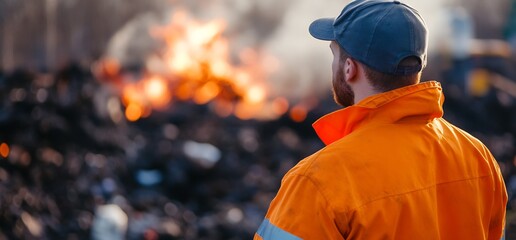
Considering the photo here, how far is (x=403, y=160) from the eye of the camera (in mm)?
2137

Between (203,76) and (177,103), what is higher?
(203,76)

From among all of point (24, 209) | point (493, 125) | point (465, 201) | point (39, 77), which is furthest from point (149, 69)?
point (465, 201)

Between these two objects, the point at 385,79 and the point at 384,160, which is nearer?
the point at 384,160

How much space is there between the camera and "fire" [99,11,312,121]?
13.4 metres

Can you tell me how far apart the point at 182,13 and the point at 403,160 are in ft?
40.0

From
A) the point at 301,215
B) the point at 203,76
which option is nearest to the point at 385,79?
the point at 301,215

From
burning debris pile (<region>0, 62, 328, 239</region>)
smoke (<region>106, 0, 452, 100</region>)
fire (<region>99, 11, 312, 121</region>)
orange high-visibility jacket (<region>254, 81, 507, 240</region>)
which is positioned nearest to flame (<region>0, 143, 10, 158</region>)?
burning debris pile (<region>0, 62, 328, 239</region>)

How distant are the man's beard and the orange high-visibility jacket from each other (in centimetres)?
7

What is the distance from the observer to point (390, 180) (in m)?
2.08

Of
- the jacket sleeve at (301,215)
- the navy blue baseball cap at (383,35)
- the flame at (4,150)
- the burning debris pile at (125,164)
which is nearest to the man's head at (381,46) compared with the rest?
the navy blue baseball cap at (383,35)

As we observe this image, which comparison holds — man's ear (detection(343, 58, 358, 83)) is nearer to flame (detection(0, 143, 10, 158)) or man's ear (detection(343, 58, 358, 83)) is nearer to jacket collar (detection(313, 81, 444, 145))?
jacket collar (detection(313, 81, 444, 145))

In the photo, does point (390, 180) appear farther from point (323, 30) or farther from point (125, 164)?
point (125, 164)

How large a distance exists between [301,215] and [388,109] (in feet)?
1.32

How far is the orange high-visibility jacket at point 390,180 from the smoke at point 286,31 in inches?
473
